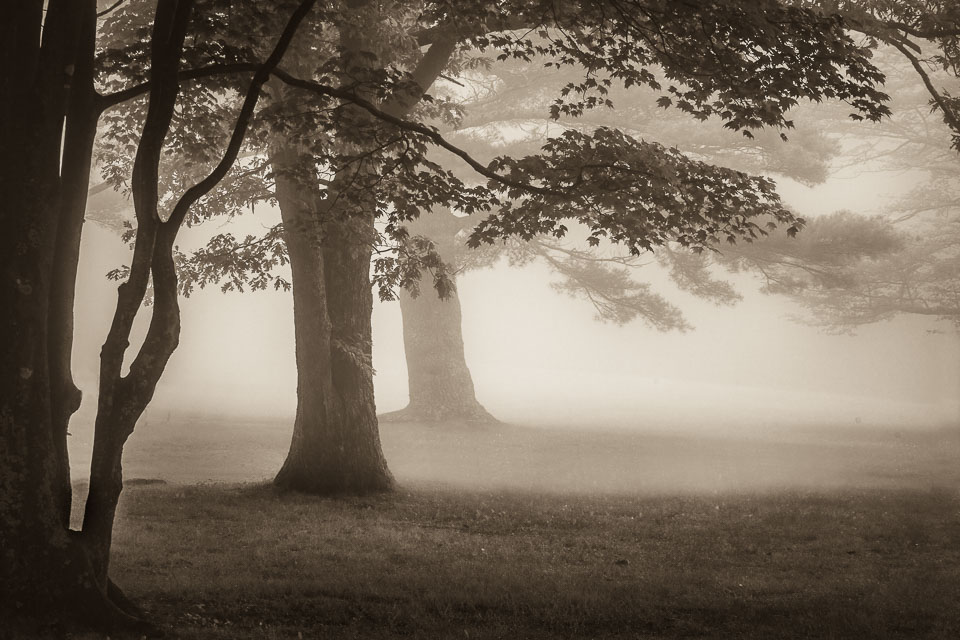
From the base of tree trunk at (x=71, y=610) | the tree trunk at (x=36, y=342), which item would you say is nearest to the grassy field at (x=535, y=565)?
the base of tree trunk at (x=71, y=610)

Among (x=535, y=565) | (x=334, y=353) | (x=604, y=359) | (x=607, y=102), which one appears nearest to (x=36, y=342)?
(x=535, y=565)

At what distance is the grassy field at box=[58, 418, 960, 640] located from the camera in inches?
278

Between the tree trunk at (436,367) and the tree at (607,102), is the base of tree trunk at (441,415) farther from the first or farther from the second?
the tree at (607,102)

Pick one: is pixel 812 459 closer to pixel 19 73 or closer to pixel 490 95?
pixel 490 95

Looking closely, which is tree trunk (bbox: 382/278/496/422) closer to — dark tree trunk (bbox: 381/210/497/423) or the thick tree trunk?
dark tree trunk (bbox: 381/210/497/423)

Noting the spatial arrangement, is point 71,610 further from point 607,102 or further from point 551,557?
point 607,102

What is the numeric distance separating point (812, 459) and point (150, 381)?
20.3 meters

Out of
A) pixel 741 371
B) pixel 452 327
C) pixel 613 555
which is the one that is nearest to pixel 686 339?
pixel 741 371

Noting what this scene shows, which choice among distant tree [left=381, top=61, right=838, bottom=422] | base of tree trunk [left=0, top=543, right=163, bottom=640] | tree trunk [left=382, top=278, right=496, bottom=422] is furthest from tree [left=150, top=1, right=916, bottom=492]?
tree trunk [left=382, top=278, right=496, bottom=422]

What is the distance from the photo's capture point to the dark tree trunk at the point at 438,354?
28.9 m

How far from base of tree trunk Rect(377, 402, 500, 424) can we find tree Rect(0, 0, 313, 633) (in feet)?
70.6

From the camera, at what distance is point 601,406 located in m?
46.0

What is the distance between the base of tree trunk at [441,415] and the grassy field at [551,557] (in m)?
9.34

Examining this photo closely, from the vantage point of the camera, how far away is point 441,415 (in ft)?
94.3
